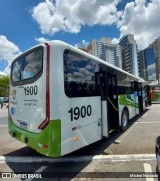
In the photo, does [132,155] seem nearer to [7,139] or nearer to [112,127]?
[112,127]

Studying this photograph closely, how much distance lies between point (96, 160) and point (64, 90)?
2.25 meters

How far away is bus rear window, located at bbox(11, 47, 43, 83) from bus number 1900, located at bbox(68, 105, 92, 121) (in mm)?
1292

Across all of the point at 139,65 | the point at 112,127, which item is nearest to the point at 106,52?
the point at 139,65

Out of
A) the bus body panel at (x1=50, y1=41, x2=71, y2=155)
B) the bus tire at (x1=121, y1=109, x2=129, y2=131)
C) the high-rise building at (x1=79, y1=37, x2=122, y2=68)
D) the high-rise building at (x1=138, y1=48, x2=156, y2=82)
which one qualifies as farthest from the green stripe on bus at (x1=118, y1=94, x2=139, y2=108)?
the high-rise building at (x1=138, y1=48, x2=156, y2=82)

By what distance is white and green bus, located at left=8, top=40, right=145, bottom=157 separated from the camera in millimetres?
3988

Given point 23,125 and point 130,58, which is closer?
point 23,125

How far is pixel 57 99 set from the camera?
4.00 metres

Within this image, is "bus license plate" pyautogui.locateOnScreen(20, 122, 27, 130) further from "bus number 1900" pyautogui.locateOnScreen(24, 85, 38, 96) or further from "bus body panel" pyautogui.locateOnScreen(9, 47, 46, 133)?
"bus number 1900" pyautogui.locateOnScreen(24, 85, 38, 96)

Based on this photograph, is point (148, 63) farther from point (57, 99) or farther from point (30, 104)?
point (57, 99)

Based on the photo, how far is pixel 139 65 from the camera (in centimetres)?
8450

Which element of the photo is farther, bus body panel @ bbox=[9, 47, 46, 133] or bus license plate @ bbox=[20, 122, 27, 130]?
bus license plate @ bbox=[20, 122, 27, 130]

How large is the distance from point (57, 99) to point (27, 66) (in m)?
1.52

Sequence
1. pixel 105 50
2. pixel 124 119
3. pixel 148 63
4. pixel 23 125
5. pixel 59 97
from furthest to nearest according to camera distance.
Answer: pixel 148 63
pixel 105 50
pixel 124 119
pixel 23 125
pixel 59 97

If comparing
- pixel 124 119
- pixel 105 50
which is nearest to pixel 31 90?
pixel 124 119
